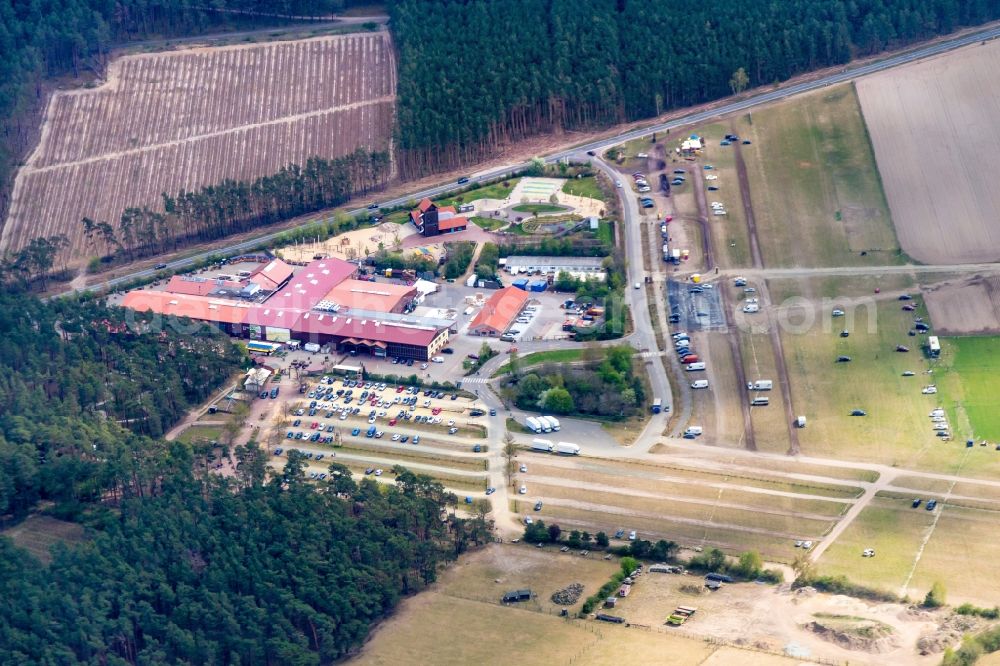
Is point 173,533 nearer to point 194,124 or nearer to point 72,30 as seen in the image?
point 194,124

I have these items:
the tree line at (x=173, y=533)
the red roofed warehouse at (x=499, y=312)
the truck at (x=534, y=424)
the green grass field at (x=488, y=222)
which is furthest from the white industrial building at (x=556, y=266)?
the tree line at (x=173, y=533)

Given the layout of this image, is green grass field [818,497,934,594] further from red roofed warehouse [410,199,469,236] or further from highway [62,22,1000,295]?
highway [62,22,1000,295]

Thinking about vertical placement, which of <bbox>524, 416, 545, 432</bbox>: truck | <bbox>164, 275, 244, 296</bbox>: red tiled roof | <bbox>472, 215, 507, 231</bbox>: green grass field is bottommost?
<bbox>524, 416, 545, 432</bbox>: truck

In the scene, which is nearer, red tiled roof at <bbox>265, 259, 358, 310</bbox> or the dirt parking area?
the dirt parking area

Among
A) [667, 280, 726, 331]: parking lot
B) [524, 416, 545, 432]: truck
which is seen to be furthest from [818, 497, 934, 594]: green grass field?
[667, 280, 726, 331]: parking lot

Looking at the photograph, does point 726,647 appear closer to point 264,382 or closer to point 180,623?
point 180,623

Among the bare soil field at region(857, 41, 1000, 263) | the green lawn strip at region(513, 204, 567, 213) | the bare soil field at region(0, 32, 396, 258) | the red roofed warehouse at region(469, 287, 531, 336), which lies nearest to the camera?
the red roofed warehouse at region(469, 287, 531, 336)
